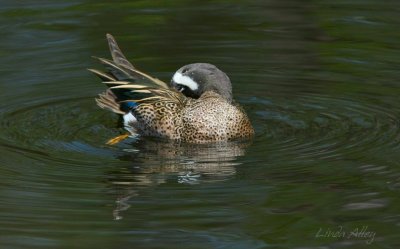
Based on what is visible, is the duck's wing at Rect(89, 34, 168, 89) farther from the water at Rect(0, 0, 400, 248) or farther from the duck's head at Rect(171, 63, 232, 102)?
the water at Rect(0, 0, 400, 248)

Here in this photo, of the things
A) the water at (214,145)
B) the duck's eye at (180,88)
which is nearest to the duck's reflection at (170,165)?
the water at (214,145)

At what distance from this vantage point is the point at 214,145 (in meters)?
10.5

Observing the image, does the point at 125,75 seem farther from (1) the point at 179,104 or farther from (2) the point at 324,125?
(2) the point at 324,125

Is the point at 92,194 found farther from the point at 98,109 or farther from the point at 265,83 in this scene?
the point at 265,83

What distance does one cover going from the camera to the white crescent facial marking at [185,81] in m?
11.1

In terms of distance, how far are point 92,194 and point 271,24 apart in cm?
567

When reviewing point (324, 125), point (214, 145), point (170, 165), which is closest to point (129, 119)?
point (214, 145)

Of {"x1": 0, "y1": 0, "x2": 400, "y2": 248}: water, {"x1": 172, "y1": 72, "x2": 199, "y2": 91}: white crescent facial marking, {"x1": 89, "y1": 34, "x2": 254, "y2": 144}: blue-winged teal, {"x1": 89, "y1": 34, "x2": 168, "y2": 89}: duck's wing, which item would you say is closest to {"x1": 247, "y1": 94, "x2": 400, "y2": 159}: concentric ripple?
{"x1": 0, "y1": 0, "x2": 400, "y2": 248}: water

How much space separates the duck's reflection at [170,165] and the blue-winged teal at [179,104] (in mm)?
133

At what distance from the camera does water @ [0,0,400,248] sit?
8.33 metres

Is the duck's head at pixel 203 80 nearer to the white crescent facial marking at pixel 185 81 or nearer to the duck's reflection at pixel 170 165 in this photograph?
the white crescent facial marking at pixel 185 81

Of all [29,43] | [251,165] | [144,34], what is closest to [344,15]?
[144,34]

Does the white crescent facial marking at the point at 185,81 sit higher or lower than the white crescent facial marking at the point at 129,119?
higher

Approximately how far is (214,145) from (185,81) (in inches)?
36.0
